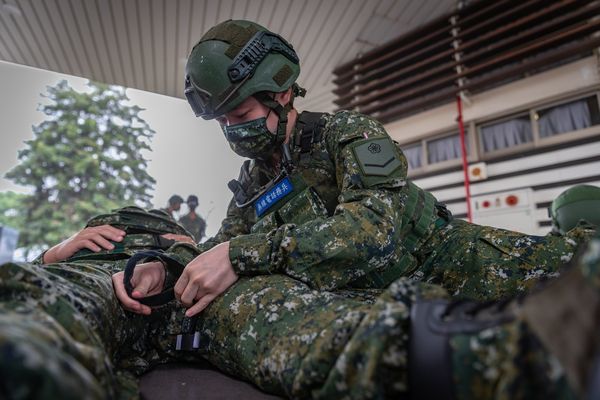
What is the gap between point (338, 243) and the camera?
0.90m

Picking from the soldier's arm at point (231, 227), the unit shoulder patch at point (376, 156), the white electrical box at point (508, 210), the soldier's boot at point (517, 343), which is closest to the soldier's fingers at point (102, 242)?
the soldier's arm at point (231, 227)

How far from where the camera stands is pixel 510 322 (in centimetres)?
39

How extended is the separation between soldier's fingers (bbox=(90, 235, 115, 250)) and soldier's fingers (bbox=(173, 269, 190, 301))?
0.48 meters

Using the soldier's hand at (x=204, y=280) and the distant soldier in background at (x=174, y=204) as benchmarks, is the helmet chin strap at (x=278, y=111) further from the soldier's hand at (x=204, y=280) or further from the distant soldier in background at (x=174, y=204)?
the distant soldier in background at (x=174, y=204)

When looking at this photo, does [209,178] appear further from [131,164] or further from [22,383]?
[22,383]

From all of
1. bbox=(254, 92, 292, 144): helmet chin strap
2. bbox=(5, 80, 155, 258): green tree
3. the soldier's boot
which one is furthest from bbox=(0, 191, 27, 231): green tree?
the soldier's boot

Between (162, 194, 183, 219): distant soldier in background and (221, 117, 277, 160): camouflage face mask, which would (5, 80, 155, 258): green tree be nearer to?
(162, 194, 183, 219): distant soldier in background

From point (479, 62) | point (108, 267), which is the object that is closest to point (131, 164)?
point (479, 62)

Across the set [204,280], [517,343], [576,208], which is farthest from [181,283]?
[576,208]

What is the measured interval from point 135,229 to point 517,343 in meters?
1.30

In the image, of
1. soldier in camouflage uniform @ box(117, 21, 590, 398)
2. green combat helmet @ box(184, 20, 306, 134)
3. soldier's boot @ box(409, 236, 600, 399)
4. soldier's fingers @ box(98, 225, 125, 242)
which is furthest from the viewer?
soldier's fingers @ box(98, 225, 125, 242)

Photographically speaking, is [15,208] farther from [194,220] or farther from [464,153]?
[464,153]

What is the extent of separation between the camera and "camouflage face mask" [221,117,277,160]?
1223 millimetres

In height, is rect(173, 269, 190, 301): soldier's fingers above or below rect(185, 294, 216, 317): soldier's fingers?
above
